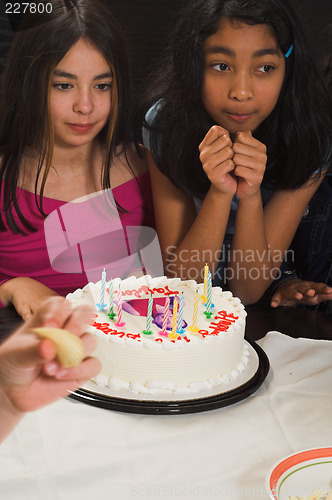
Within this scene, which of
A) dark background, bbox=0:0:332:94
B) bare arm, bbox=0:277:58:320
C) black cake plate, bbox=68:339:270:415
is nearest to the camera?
black cake plate, bbox=68:339:270:415

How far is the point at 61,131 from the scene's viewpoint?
1.69m

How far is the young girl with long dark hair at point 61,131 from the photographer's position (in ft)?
5.17

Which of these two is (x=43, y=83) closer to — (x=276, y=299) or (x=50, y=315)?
(x=276, y=299)

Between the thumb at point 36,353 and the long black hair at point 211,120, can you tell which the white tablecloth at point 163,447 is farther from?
the long black hair at point 211,120

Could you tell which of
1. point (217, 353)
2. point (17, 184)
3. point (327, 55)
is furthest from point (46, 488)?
point (327, 55)

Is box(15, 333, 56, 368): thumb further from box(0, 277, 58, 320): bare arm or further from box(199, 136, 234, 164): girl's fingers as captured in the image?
box(199, 136, 234, 164): girl's fingers

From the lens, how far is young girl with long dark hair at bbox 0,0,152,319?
1576 millimetres

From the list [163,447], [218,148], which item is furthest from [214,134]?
[163,447]

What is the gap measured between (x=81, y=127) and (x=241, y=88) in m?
0.48

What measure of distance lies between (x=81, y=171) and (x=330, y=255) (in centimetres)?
82

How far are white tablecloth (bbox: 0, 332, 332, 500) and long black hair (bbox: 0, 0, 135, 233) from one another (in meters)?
1.01

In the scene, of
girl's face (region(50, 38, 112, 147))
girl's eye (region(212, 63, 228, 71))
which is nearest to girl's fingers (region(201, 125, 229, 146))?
girl's eye (region(212, 63, 228, 71))

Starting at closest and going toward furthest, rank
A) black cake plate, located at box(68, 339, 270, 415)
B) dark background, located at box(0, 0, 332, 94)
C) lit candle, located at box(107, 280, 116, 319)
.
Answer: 1. black cake plate, located at box(68, 339, 270, 415)
2. lit candle, located at box(107, 280, 116, 319)
3. dark background, located at box(0, 0, 332, 94)

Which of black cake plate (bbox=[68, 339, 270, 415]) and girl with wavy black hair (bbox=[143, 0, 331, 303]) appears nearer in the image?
black cake plate (bbox=[68, 339, 270, 415])
